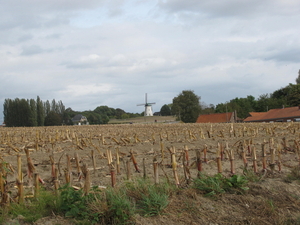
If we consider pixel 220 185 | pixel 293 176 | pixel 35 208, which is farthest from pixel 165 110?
pixel 35 208

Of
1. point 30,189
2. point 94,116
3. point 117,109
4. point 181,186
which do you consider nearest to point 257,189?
point 181,186

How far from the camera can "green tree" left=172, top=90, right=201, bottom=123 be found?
93.9 metres

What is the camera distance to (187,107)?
95000mm

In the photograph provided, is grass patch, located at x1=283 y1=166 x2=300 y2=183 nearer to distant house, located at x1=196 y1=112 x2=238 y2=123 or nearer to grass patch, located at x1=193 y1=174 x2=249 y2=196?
grass patch, located at x1=193 y1=174 x2=249 y2=196

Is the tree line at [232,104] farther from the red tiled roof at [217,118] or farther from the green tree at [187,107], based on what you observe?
the red tiled roof at [217,118]

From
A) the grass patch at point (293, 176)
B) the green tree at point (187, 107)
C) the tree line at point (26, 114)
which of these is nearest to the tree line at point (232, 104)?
the green tree at point (187, 107)

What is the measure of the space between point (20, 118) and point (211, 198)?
287ft

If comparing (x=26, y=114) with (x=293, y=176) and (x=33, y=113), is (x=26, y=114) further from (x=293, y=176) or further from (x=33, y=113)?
(x=293, y=176)

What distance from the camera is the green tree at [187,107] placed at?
308 feet

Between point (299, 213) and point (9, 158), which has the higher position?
point (9, 158)

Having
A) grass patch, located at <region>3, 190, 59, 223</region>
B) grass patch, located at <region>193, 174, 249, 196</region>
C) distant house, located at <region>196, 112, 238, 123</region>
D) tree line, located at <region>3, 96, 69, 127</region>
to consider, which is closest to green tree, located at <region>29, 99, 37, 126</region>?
tree line, located at <region>3, 96, 69, 127</region>

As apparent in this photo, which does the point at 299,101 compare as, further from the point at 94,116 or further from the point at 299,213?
the point at 299,213

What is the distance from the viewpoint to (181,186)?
704 cm

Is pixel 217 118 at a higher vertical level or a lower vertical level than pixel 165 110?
lower
